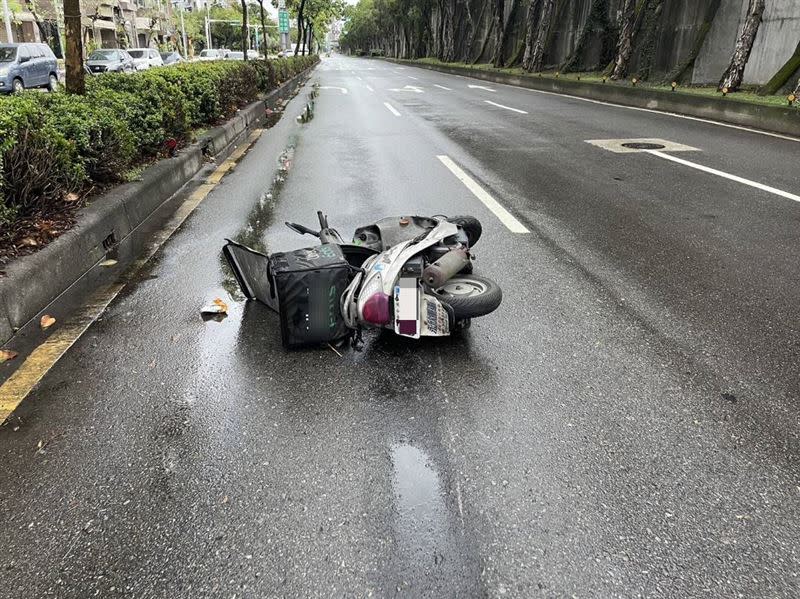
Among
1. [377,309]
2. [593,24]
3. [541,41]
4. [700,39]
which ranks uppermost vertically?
[593,24]

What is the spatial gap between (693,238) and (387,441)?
3882mm

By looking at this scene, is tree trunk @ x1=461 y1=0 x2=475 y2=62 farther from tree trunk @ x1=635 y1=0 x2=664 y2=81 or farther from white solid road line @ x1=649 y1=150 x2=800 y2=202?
white solid road line @ x1=649 y1=150 x2=800 y2=202

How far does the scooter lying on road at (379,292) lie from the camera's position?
3.35 metres

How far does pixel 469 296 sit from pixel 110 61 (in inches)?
1321

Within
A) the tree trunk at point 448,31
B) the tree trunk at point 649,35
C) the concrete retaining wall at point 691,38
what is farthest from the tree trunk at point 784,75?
the tree trunk at point 448,31

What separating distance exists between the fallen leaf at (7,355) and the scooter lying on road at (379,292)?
145 cm

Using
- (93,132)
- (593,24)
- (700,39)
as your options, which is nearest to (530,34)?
(593,24)

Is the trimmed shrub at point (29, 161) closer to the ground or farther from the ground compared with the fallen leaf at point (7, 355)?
farther from the ground

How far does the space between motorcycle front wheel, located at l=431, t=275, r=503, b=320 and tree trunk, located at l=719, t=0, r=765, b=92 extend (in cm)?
1497

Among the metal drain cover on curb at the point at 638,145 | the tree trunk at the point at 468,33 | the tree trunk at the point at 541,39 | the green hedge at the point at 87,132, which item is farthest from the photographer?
the tree trunk at the point at 468,33

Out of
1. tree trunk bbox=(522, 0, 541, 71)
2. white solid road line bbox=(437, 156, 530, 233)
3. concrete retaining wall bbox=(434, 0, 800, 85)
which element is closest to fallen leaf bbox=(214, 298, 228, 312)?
white solid road line bbox=(437, 156, 530, 233)

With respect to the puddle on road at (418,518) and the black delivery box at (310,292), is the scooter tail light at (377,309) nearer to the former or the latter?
the black delivery box at (310,292)

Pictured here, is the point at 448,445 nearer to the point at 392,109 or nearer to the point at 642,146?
the point at 642,146

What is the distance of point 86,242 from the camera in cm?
480
